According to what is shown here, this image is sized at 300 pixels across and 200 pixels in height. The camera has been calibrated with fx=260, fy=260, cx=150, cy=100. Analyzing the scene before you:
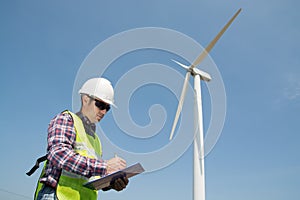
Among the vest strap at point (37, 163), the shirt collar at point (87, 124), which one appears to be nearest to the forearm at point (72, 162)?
the vest strap at point (37, 163)

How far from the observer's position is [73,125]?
8.96 ft

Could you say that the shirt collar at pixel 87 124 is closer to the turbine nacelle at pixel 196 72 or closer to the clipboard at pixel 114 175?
the clipboard at pixel 114 175

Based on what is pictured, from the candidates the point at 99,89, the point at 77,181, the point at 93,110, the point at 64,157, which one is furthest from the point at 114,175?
the point at 99,89

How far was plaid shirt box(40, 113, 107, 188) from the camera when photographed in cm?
245

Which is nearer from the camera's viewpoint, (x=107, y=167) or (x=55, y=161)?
(x=55, y=161)

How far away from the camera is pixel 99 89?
3.32 meters

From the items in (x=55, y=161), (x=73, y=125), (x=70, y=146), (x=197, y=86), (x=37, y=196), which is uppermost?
(x=197, y=86)

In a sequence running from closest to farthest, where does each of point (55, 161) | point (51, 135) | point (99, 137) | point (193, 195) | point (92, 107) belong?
point (55, 161) < point (51, 135) < point (92, 107) < point (99, 137) < point (193, 195)

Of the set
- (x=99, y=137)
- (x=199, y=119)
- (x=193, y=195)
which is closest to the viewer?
(x=99, y=137)

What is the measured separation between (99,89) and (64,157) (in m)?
1.12

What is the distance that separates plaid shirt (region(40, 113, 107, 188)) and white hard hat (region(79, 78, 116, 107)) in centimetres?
61

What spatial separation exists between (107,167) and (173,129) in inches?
559

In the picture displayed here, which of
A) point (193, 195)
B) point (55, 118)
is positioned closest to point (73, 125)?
point (55, 118)

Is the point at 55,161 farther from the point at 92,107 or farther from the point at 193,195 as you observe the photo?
the point at 193,195
